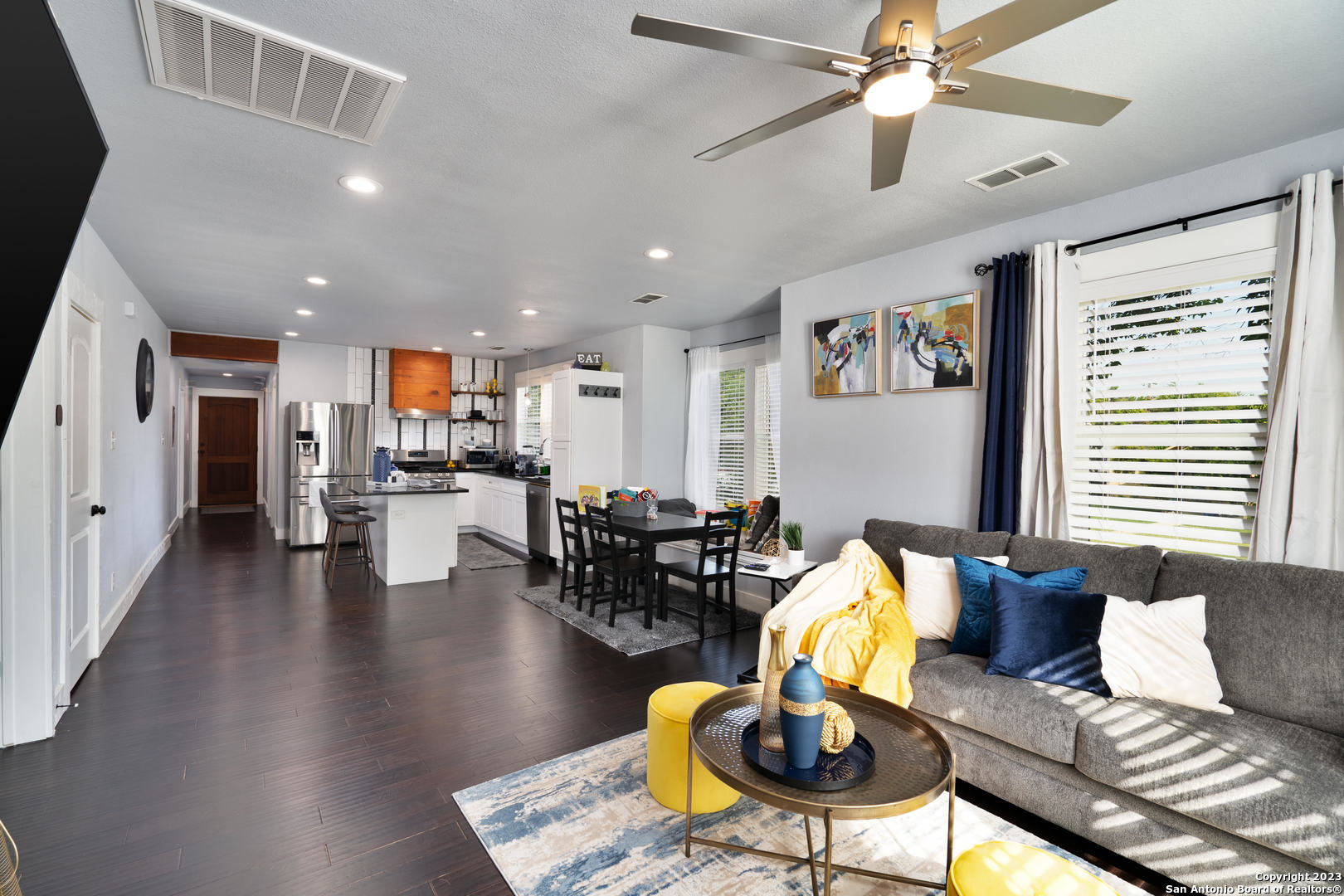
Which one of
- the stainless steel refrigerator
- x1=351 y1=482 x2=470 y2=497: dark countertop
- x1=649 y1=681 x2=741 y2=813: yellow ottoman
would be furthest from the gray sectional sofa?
the stainless steel refrigerator

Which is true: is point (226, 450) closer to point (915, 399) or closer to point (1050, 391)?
point (915, 399)

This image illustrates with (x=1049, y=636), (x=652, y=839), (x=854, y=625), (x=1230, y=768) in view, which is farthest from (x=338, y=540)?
(x=1230, y=768)

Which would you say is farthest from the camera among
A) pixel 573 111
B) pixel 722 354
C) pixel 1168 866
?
pixel 722 354

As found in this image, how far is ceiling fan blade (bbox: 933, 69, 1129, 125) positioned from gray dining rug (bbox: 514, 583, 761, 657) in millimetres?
3429

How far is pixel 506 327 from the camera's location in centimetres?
667

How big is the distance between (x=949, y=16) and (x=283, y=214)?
10.8 feet

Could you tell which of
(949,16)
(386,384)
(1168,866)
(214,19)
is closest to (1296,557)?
(1168,866)

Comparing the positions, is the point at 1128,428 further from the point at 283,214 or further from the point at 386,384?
the point at 386,384

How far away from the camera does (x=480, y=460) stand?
9180 millimetres

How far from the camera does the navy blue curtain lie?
330cm

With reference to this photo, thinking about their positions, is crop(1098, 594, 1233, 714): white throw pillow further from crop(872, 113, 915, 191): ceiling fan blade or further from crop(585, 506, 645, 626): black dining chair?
crop(585, 506, 645, 626): black dining chair

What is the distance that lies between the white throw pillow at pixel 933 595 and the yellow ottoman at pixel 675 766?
4.23ft

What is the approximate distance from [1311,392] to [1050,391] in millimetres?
954

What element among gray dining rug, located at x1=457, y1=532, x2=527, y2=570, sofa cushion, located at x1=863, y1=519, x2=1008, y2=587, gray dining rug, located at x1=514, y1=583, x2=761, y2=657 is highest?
sofa cushion, located at x1=863, y1=519, x2=1008, y2=587
